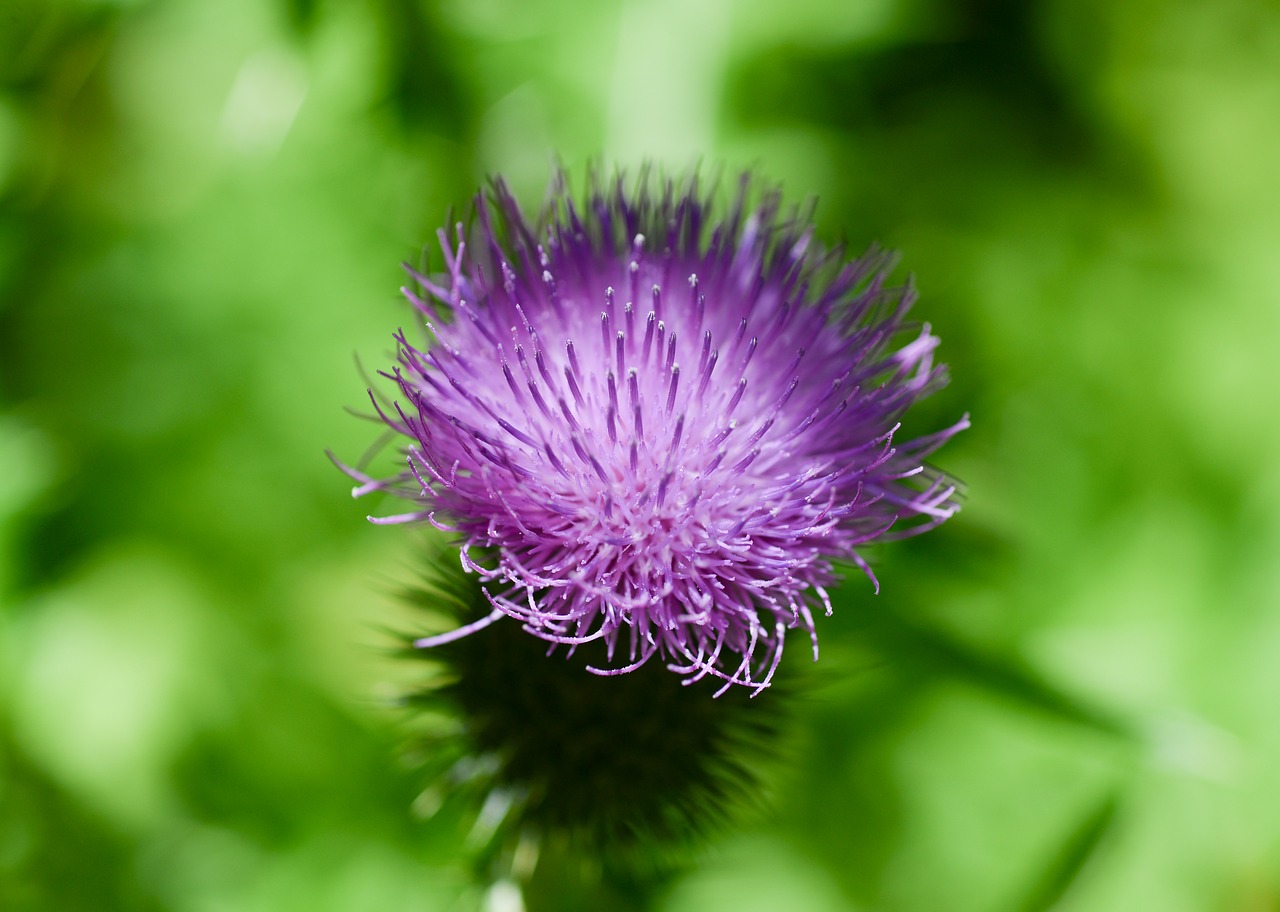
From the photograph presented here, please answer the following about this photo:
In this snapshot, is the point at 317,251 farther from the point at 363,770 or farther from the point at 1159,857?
the point at 1159,857

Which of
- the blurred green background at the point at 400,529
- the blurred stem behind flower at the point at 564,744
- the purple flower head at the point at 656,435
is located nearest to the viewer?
the purple flower head at the point at 656,435

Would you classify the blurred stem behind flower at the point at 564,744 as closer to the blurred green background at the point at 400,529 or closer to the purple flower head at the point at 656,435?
the purple flower head at the point at 656,435

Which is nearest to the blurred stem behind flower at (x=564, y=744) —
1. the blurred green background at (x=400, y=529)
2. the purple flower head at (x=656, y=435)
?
the purple flower head at (x=656, y=435)

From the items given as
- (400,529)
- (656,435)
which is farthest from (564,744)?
(400,529)

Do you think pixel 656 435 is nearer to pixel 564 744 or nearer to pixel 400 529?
pixel 564 744

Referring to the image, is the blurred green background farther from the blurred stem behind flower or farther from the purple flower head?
the purple flower head

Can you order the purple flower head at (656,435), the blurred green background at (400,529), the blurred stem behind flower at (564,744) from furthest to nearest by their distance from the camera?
the blurred green background at (400,529) < the blurred stem behind flower at (564,744) < the purple flower head at (656,435)
